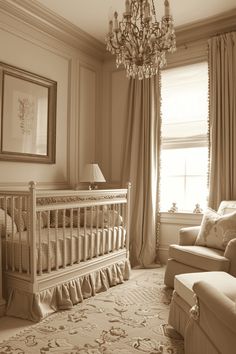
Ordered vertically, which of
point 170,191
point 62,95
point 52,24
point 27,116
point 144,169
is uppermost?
point 52,24

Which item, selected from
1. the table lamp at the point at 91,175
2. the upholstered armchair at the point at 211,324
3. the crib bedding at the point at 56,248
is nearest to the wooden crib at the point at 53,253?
the crib bedding at the point at 56,248

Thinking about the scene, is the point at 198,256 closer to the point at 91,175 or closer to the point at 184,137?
the point at 91,175

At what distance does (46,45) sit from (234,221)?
107 inches

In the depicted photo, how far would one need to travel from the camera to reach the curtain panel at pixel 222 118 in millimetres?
3445

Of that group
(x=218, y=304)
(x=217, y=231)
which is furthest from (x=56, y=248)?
(x=218, y=304)

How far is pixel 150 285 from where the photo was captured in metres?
3.15

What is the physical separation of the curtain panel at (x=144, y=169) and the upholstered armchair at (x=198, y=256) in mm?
849

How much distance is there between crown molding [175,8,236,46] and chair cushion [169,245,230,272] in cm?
240

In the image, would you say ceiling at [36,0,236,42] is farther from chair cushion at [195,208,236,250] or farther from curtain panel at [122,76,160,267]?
chair cushion at [195,208,236,250]

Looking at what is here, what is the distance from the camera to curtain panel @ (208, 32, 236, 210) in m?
3.45

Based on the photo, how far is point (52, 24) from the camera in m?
3.54

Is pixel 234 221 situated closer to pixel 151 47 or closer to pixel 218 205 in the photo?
pixel 218 205

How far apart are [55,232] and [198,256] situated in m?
1.19

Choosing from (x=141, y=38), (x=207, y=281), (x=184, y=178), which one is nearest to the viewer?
(x=207, y=281)
